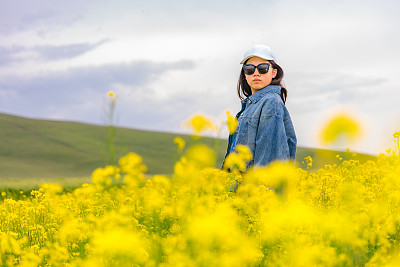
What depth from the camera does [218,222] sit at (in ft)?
7.93

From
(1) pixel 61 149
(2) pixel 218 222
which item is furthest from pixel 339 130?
(1) pixel 61 149

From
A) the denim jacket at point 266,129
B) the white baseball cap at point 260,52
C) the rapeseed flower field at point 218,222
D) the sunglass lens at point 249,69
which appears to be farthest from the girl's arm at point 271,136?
the white baseball cap at point 260,52

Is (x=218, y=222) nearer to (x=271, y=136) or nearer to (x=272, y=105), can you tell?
(x=271, y=136)

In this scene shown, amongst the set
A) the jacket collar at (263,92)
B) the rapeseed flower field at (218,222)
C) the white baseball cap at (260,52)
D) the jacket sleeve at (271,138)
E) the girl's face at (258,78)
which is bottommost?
the rapeseed flower field at (218,222)

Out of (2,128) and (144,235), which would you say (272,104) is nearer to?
(144,235)

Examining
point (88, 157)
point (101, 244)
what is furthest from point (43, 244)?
point (88, 157)

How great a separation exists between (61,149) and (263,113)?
18603mm

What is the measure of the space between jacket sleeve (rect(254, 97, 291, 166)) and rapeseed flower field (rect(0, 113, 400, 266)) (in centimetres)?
15

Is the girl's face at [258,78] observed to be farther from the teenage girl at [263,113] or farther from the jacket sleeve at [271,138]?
the jacket sleeve at [271,138]

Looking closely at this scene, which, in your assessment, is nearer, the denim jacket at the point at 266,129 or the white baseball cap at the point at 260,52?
the denim jacket at the point at 266,129

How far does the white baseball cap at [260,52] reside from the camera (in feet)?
16.4

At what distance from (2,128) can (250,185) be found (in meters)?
23.5

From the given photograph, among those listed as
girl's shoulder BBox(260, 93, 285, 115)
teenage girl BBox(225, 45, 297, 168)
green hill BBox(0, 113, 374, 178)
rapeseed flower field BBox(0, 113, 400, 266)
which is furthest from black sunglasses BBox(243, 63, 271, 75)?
green hill BBox(0, 113, 374, 178)

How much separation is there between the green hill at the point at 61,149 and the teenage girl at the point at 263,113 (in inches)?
362
